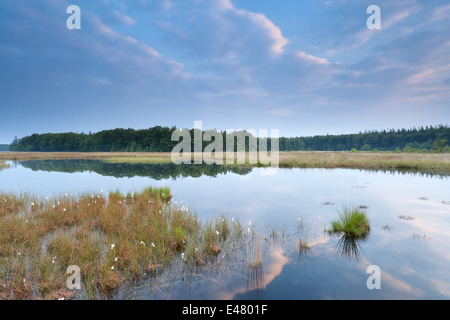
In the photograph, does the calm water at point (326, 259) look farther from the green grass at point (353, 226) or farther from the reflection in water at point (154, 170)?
the reflection in water at point (154, 170)

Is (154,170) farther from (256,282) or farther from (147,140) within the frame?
(147,140)

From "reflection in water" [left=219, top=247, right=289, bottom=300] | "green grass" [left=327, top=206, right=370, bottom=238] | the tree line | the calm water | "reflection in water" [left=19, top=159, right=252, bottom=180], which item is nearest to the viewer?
"reflection in water" [left=219, top=247, right=289, bottom=300]

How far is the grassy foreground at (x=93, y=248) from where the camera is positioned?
15.1 ft

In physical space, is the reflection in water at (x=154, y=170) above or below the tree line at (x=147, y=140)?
below

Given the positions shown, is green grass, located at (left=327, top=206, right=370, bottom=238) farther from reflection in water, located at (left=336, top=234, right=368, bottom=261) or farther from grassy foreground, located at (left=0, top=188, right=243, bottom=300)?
grassy foreground, located at (left=0, top=188, right=243, bottom=300)

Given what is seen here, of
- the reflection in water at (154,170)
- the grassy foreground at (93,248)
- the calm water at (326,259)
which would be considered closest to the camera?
the grassy foreground at (93,248)

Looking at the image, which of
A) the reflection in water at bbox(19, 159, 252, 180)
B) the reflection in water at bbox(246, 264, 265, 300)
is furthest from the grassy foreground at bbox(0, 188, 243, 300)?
the reflection in water at bbox(19, 159, 252, 180)

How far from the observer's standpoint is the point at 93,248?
577 cm

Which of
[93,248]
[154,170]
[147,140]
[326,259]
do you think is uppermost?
[147,140]

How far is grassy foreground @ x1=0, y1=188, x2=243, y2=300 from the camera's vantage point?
460cm

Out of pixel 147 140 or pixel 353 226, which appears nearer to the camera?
pixel 353 226

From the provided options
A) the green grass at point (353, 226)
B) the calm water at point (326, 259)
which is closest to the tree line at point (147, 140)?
the calm water at point (326, 259)

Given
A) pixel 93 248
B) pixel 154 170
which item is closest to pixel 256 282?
pixel 93 248
